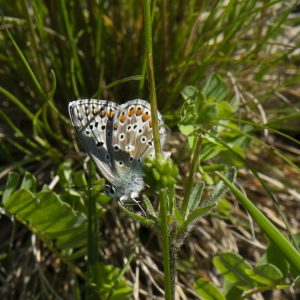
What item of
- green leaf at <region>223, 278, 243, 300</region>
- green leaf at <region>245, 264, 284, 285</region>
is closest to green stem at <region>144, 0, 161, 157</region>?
green leaf at <region>245, 264, 284, 285</region>

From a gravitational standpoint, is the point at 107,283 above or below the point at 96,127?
below

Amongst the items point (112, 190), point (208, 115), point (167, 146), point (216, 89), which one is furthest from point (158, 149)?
point (167, 146)

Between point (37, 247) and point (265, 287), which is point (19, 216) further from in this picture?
point (265, 287)

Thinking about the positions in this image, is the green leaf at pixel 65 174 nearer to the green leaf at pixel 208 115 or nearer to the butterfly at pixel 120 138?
the butterfly at pixel 120 138

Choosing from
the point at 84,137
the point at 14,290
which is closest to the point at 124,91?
the point at 84,137

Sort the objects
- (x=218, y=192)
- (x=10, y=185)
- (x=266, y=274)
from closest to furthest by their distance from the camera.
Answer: (x=218, y=192) < (x=266, y=274) < (x=10, y=185)

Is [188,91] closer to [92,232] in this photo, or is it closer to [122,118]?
[122,118]

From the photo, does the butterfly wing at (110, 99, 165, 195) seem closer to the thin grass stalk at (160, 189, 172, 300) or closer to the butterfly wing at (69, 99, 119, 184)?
the butterfly wing at (69, 99, 119, 184)

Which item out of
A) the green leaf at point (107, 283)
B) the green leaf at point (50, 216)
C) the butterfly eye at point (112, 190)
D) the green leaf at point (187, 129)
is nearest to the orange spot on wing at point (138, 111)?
the green leaf at point (187, 129)
